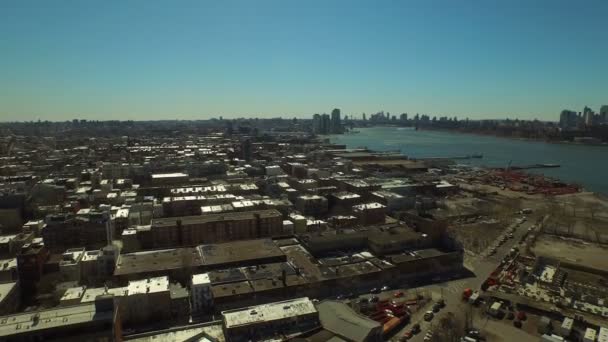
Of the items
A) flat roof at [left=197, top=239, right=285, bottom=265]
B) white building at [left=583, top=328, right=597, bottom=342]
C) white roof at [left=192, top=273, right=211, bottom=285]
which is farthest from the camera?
flat roof at [left=197, top=239, right=285, bottom=265]

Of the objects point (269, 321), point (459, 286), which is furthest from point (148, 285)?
point (459, 286)

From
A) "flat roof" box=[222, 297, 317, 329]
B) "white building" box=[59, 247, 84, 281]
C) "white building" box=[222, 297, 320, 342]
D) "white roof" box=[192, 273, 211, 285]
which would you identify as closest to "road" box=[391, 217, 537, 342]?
"white building" box=[222, 297, 320, 342]

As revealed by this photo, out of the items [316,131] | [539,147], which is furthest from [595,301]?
[316,131]

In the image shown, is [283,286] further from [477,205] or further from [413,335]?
[477,205]

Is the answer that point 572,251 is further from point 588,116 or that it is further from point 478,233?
point 588,116

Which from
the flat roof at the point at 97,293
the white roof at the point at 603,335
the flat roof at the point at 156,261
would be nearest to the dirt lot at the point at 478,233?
the white roof at the point at 603,335

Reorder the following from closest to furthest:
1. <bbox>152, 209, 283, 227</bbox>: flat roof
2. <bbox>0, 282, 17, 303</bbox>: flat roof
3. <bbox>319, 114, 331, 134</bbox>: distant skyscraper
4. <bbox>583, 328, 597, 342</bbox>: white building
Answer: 1. <bbox>583, 328, 597, 342</bbox>: white building
2. <bbox>0, 282, 17, 303</bbox>: flat roof
3. <bbox>152, 209, 283, 227</bbox>: flat roof
4. <bbox>319, 114, 331, 134</bbox>: distant skyscraper

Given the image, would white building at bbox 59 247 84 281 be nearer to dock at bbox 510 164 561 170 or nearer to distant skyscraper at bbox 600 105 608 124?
dock at bbox 510 164 561 170

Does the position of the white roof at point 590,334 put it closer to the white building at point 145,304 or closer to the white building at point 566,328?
the white building at point 566,328
